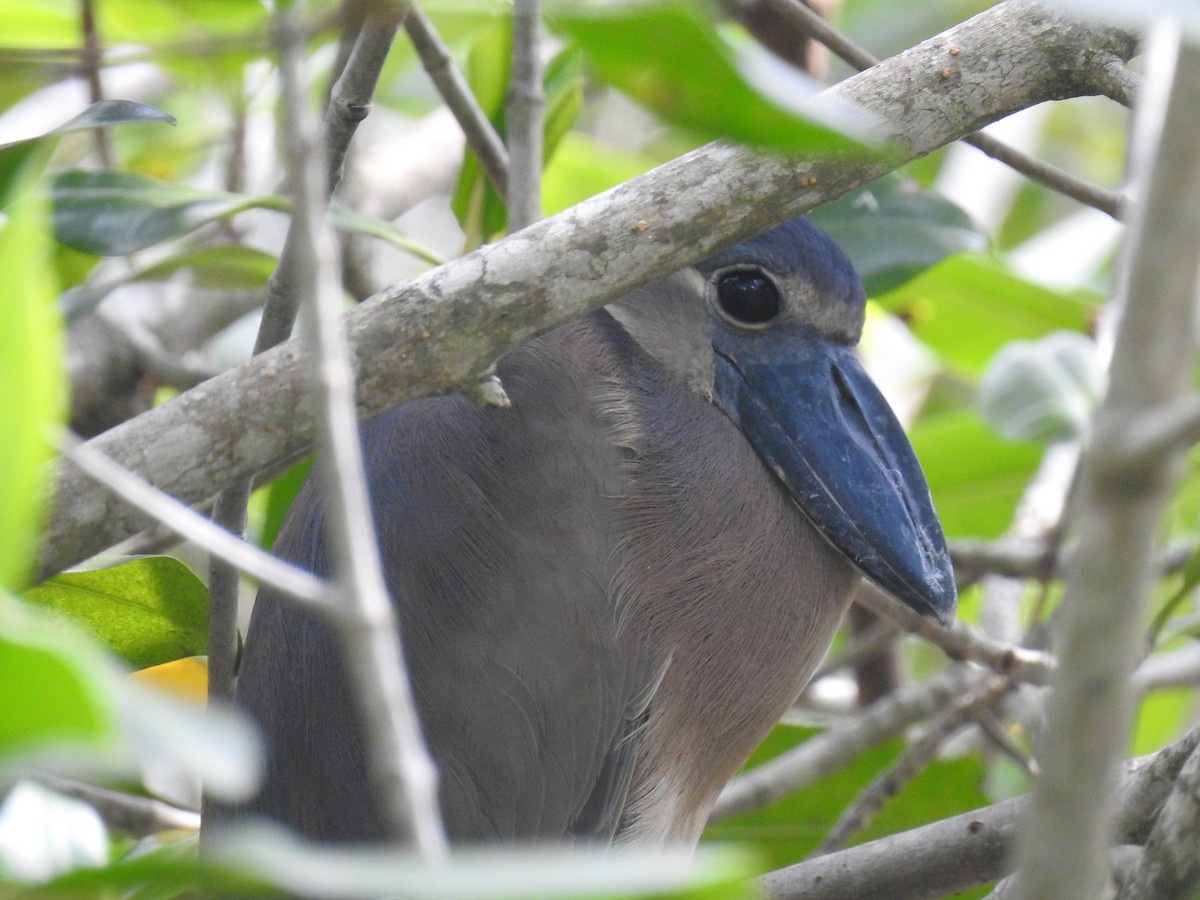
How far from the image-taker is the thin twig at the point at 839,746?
1997 millimetres

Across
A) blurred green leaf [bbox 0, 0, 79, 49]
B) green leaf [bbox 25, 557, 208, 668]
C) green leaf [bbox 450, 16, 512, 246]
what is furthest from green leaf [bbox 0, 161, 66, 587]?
blurred green leaf [bbox 0, 0, 79, 49]

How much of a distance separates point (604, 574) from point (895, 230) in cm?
73

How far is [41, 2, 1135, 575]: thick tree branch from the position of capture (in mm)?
1218

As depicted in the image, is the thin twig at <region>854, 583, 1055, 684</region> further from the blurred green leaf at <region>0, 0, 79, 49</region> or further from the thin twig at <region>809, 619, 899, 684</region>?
the blurred green leaf at <region>0, 0, 79, 49</region>

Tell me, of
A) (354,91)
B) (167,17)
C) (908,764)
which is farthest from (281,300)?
(167,17)

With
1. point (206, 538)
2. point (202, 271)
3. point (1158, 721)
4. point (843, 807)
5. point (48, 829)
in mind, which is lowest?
point (1158, 721)

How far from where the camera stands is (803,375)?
71.9 inches

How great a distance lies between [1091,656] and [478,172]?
161 centimetres

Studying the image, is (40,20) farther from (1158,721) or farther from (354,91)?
(1158,721)

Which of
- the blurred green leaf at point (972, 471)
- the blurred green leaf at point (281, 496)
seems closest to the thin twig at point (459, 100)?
the blurred green leaf at point (281, 496)

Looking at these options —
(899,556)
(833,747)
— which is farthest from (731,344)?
(833,747)

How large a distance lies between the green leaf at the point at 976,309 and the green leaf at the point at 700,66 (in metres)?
1.84

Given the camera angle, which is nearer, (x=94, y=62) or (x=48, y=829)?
(x=94, y=62)

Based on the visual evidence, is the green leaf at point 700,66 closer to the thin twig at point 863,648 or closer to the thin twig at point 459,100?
the thin twig at point 459,100
